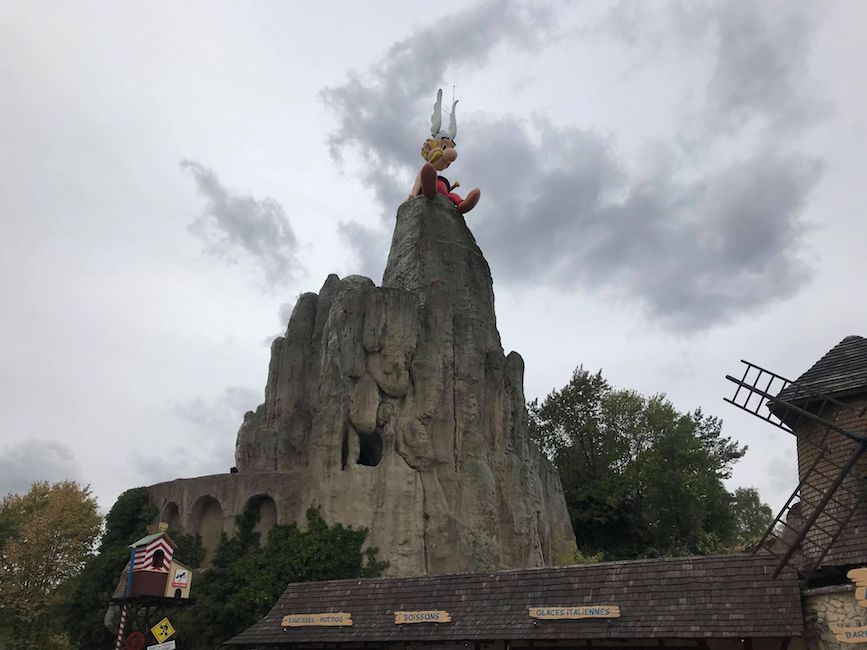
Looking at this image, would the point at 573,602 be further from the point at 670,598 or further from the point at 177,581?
the point at 177,581

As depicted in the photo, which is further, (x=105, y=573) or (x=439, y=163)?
(x=439, y=163)

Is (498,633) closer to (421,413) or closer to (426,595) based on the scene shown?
(426,595)

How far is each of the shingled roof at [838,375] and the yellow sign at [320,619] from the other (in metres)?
12.7

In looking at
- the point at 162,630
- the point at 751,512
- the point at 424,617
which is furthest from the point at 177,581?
the point at 751,512

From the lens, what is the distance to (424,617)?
58.4 ft

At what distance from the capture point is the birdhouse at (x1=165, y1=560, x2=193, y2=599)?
2007 cm

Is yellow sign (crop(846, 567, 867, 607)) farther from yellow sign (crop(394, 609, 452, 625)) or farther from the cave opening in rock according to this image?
the cave opening in rock

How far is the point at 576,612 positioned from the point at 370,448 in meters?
19.9

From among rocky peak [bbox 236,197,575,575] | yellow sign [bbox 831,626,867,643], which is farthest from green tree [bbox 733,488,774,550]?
yellow sign [bbox 831,626,867,643]

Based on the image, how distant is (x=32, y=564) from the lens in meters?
41.2

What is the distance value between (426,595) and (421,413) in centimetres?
1615

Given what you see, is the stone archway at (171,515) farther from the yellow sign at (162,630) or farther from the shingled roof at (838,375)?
the shingled roof at (838,375)

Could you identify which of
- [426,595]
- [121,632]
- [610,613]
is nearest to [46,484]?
[121,632]

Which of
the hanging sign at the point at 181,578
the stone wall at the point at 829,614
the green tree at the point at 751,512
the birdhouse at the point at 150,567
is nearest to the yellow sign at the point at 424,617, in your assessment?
the hanging sign at the point at 181,578
